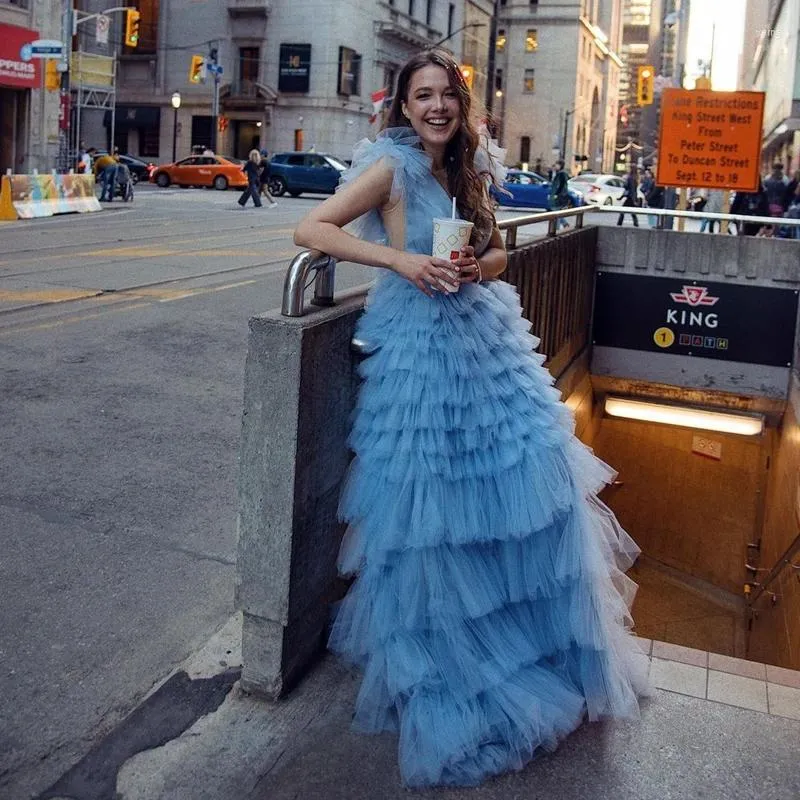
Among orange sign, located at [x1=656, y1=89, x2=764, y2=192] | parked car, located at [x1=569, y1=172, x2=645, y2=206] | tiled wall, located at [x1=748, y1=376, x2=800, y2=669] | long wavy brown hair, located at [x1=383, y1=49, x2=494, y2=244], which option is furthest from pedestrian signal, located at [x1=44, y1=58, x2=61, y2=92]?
long wavy brown hair, located at [x1=383, y1=49, x2=494, y2=244]

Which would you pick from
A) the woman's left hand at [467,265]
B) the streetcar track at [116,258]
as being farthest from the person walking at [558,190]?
the woman's left hand at [467,265]

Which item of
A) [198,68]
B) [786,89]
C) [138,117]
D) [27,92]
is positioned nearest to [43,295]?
[27,92]

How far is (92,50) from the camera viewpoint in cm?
5119

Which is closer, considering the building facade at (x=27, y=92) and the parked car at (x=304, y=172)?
the building facade at (x=27, y=92)

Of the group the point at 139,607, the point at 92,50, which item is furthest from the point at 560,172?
the point at 92,50

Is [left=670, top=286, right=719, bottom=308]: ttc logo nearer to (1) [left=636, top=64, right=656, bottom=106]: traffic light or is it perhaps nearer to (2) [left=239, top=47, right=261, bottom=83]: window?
(1) [left=636, top=64, right=656, bottom=106]: traffic light

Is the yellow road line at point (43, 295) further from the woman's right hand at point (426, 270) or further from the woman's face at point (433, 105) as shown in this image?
the woman's right hand at point (426, 270)

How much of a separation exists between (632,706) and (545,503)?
0.67 m

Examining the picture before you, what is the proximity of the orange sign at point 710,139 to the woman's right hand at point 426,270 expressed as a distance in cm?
1151

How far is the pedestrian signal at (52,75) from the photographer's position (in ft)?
92.4

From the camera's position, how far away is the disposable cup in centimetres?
268

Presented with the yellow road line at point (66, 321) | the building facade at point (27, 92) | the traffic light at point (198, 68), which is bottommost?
the yellow road line at point (66, 321)

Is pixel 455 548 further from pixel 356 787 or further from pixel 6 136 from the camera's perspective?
pixel 6 136

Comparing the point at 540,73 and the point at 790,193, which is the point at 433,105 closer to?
the point at 790,193
